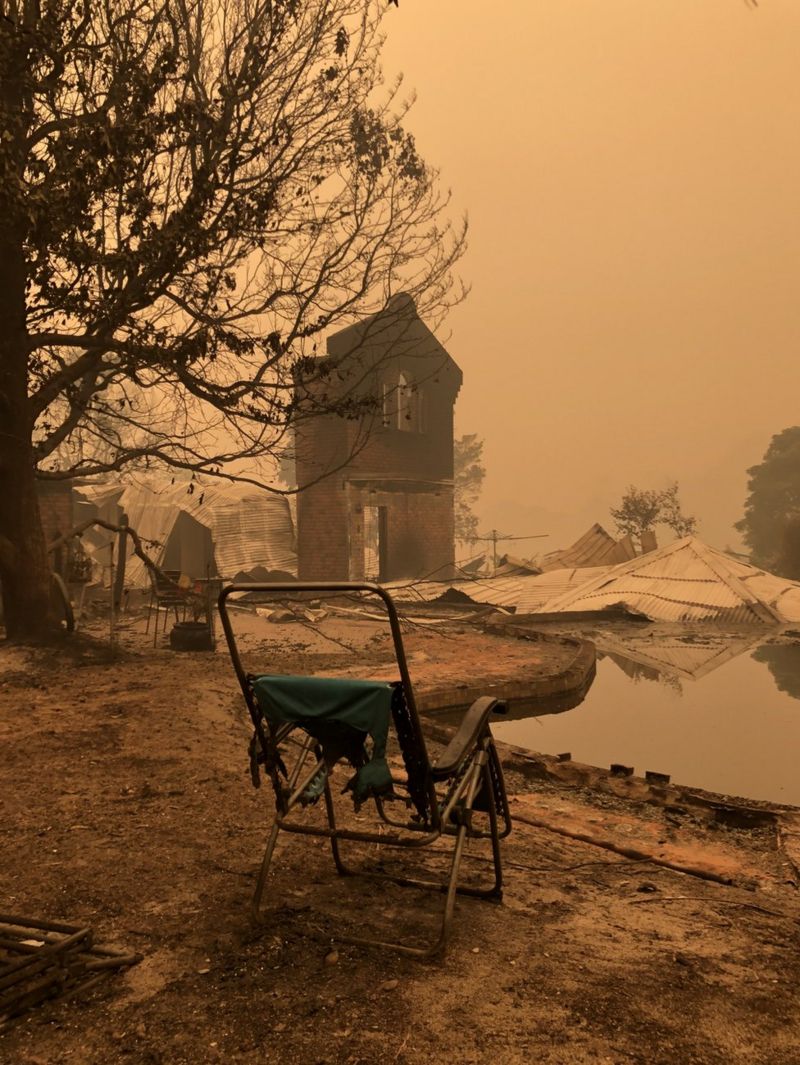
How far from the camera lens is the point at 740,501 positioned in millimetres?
149375

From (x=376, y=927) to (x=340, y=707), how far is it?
87 cm

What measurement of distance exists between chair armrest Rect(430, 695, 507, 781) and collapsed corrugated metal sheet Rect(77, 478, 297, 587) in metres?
23.3

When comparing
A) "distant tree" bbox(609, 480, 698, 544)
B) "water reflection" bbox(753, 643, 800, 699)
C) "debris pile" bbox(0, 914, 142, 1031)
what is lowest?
"water reflection" bbox(753, 643, 800, 699)

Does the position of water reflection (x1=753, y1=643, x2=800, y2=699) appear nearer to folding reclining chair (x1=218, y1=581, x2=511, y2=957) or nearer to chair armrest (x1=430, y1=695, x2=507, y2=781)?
chair armrest (x1=430, y1=695, x2=507, y2=781)

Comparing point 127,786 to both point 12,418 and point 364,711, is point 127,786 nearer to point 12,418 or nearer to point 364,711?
point 364,711

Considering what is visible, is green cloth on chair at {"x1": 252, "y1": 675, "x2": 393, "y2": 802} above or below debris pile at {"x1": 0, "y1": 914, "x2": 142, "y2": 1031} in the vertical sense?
above

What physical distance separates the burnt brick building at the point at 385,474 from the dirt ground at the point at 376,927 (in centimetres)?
1824

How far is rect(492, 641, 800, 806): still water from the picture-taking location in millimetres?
7949

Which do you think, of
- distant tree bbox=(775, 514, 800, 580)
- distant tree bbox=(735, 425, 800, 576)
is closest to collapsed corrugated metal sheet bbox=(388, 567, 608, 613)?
distant tree bbox=(775, 514, 800, 580)

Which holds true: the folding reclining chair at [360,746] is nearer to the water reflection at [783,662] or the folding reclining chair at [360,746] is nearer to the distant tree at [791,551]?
the water reflection at [783,662]

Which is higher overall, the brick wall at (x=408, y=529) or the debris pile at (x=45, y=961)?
the brick wall at (x=408, y=529)

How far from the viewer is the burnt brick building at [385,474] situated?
25109 millimetres

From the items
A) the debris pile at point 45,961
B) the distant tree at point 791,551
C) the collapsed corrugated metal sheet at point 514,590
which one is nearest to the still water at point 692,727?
the debris pile at point 45,961

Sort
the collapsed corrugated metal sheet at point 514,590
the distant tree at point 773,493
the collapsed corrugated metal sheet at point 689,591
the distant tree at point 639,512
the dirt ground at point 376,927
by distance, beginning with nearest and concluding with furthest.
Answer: the dirt ground at point 376,927
the collapsed corrugated metal sheet at point 689,591
the collapsed corrugated metal sheet at point 514,590
the distant tree at point 639,512
the distant tree at point 773,493
